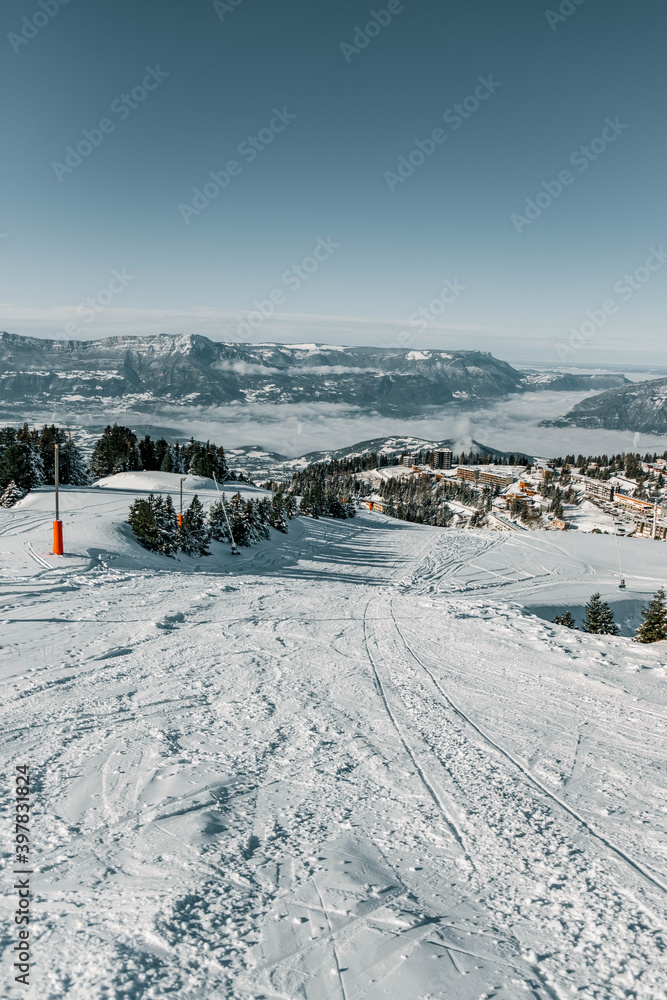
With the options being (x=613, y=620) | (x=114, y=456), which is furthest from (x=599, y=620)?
(x=114, y=456)

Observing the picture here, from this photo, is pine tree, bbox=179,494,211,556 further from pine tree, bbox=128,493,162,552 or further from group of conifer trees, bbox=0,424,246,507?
group of conifer trees, bbox=0,424,246,507

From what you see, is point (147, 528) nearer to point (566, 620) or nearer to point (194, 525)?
point (194, 525)

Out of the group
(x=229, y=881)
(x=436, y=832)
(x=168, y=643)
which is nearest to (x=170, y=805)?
(x=229, y=881)

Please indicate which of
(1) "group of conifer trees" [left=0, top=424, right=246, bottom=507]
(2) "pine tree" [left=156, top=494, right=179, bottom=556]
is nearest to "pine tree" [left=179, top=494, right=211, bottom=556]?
(2) "pine tree" [left=156, top=494, right=179, bottom=556]

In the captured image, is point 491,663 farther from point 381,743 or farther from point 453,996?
point 453,996

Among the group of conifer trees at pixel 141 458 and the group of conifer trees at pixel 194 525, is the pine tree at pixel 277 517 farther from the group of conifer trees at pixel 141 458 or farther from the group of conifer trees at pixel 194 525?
the group of conifer trees at pixel 141 458

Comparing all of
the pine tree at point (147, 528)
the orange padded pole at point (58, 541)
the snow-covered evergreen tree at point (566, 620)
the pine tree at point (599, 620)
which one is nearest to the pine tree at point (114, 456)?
the pine tree at point (147, 528)

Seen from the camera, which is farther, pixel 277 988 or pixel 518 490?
pixel 518 490
